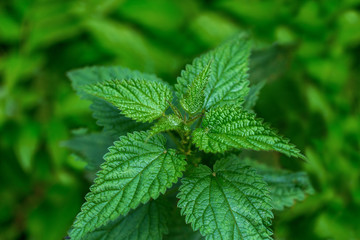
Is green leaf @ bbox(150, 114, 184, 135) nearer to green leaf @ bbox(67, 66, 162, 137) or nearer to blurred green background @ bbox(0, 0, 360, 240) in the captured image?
green leaf @ bbox(67, 66, 162, 137)

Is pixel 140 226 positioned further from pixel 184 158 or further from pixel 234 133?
pixel 234 133

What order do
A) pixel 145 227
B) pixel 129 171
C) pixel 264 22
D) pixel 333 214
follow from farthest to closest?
1. pixel 264 22
2. pixel 333 214
3. pixel 145 227
4. pixel 129 171

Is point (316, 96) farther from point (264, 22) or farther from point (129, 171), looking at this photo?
point (129, 171)

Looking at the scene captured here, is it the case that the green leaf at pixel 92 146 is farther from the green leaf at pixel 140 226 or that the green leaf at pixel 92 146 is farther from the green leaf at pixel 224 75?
the green leaf at pixel 224 75

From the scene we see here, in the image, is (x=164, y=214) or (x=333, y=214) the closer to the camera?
(x=164, y=214)

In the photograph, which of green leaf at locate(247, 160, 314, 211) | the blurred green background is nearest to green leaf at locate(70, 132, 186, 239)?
green leaf at locate(247, 160, 314, 211)

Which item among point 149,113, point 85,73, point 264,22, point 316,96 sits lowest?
point 149,113

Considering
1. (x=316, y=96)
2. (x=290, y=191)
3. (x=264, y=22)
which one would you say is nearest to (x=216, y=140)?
(x=290, y=191)
